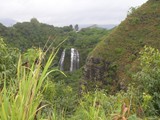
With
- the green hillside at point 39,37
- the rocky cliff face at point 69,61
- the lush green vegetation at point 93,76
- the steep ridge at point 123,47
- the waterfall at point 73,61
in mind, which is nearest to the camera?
the lush green vegetation at point 93,76

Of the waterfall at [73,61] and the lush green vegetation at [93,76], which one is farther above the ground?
the lush green vegetation at [93,76]

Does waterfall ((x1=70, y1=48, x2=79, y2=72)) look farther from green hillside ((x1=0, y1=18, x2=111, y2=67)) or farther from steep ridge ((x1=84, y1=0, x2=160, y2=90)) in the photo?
steep ridge ((x1=84, y1=0, x2=160, y2=90))

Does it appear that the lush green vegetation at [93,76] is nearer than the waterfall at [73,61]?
Yes

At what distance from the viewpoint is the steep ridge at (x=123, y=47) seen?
41.6 m

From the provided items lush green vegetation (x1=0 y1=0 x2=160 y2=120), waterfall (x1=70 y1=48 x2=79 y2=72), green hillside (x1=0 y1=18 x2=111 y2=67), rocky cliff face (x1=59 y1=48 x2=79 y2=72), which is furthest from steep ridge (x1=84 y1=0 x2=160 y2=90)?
green hillside (x1=0 y1=18 x2=111 y2=67)

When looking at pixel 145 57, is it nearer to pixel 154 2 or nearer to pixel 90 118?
pixel 90 118

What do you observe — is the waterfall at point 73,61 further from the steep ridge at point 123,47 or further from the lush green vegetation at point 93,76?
the steep ridge at point 123,47

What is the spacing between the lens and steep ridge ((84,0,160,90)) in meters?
41.6

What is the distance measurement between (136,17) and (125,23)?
183cm

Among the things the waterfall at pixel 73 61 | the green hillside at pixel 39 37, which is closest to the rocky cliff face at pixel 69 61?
the waterfall at pixel 73 61

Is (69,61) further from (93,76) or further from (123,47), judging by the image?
(93,76)

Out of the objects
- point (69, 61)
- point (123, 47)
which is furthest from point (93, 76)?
point (69, 61)

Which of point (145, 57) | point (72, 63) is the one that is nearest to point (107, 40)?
point (72, 63)

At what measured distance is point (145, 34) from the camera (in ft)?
150
